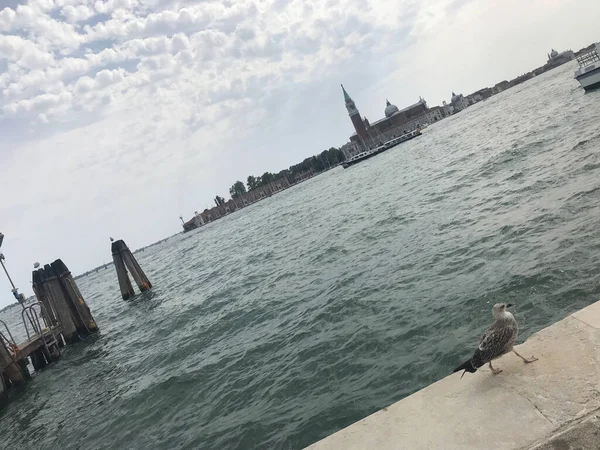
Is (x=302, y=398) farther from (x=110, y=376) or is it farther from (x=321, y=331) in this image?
(x=110, y=376)

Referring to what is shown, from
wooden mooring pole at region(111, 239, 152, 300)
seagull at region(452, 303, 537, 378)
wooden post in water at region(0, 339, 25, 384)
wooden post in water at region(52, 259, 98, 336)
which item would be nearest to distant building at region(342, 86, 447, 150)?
wooden mooring pole at region(111, 239, 152, 300)

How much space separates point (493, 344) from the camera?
4.00m

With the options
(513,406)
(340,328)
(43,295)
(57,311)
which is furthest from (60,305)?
(513,406)

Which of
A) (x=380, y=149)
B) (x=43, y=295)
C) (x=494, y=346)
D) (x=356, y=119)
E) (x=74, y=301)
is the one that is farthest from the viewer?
(x=356, y=119)

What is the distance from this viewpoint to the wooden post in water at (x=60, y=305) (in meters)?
22.8

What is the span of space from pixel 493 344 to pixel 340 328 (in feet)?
20.0

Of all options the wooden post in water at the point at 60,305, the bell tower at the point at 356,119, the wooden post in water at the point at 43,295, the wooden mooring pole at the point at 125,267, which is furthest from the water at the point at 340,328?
the bell tower at the point at 356,119

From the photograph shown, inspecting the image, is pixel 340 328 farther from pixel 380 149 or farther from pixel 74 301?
pixel 380 149

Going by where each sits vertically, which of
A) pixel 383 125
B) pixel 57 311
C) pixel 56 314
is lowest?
pixel 56 314

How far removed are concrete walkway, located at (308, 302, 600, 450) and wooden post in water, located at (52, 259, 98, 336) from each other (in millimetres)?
23677

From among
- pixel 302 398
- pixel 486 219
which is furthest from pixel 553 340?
pixel 486 219

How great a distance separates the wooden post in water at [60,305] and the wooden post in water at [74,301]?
267 millimetres

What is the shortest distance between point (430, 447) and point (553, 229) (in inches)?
353

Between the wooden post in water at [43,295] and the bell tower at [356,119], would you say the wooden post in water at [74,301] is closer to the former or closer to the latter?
the wooden post in water at [43,295]
